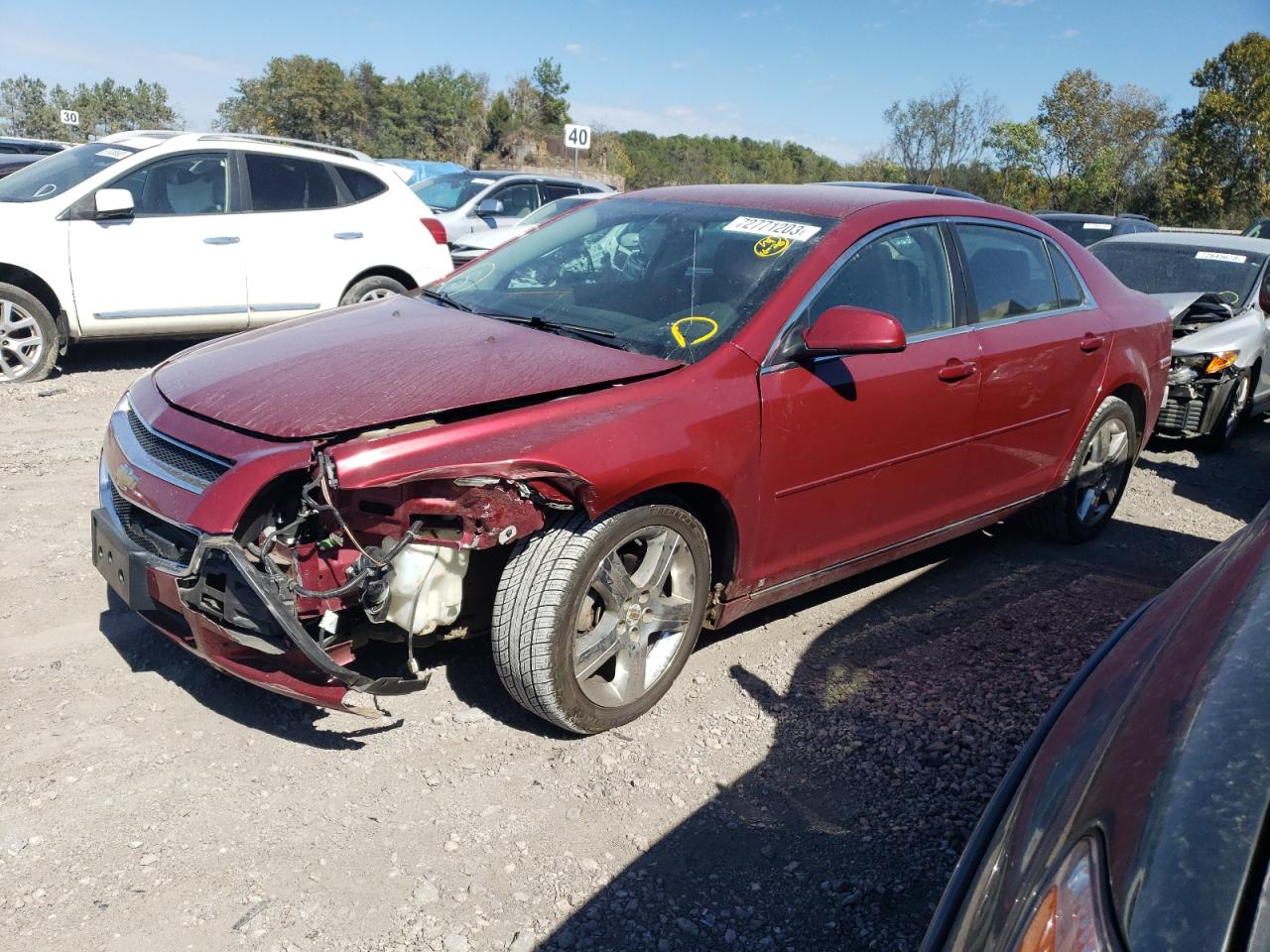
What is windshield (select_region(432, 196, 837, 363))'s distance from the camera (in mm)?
3551

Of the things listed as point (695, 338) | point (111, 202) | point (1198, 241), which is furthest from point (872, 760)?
point (1198, 241)

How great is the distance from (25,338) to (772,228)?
234 inches

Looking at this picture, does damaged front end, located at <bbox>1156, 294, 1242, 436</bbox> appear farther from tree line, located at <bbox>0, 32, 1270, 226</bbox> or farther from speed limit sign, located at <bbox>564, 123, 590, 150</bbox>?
tree line, located at <bbox>0, 32, 1270, 226</bbox>

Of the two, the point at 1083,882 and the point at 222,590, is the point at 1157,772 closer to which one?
the point at 1083,882

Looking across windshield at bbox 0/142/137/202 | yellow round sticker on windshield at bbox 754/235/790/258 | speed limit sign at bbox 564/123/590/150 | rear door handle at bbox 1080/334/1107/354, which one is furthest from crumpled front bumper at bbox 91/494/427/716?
speed limit sign at bbox 564/123/590/150

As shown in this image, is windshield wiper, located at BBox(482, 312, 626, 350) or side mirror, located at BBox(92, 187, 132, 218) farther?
side mirror, located at BBox(92, 187, 132, 218)

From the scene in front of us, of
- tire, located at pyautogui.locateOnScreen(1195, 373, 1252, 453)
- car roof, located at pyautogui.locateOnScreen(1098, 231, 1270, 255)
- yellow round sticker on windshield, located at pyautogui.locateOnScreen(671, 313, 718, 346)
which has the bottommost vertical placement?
tire, located at pyautogui.locateOnScreen(1195, 373, 1252, 453)

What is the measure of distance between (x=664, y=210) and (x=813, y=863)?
263 cm

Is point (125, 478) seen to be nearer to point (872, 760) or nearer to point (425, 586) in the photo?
point (425, 586)

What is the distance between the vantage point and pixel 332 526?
2896 mm

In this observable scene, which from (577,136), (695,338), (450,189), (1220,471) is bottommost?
(1220,471)

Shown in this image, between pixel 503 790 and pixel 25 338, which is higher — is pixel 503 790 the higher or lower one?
the lower one

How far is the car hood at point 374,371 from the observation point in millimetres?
2938

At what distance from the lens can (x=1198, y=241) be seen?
8.71m
